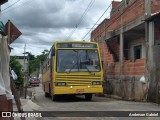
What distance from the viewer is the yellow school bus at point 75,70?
18031 mm

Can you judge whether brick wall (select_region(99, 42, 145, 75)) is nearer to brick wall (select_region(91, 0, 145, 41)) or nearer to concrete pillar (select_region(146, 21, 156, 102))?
concrete pillar (select_region(146, 21, 156, 102))

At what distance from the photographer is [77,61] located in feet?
60.3

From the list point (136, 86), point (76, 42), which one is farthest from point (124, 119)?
point (136, 86)

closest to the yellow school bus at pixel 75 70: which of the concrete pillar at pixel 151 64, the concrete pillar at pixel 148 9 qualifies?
the concrete pillar at pixel 151 64

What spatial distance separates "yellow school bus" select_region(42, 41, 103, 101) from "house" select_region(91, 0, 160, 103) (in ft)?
8.48

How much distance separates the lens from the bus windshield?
716 inches

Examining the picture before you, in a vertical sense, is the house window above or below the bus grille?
above

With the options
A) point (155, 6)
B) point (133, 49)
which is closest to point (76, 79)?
point (155, 6)

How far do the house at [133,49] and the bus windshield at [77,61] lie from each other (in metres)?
2.72

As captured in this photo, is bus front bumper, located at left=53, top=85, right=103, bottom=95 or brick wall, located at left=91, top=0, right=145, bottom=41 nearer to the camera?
bus front bumper, located at left=53, top=85, right=103, bottom=95

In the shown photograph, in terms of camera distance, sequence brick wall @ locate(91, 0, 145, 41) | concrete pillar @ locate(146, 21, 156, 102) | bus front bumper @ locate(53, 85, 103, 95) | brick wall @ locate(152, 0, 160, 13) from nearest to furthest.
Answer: bus front bumper @ locate(53, 85, 103, 95), concrete pillar @ locate(146, 21, 156, 102), brick wall @ locate(152, 0, 160, 13), brick wall @ locate(91, 0, 145, 41)

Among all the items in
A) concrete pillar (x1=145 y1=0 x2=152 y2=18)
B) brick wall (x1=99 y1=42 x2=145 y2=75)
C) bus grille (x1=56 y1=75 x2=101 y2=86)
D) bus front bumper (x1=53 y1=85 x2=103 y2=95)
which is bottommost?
bus front bumper (x1=53 y1=85 x2=103 y2=95)

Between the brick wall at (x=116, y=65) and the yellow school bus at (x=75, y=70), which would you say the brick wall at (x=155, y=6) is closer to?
the brick wall at (x=116, y=65)

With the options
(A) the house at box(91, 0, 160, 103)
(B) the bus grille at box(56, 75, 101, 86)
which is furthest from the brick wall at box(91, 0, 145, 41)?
(B) the bus grille at box(56, 75, 101, 86)
